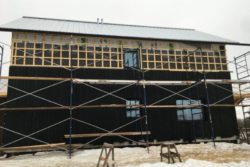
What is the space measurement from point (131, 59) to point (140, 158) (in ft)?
25.8

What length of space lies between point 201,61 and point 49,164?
528 inches

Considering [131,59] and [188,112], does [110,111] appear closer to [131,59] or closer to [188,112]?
[131,59]

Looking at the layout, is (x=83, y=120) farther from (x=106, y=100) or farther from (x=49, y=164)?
(x=49, y=164)

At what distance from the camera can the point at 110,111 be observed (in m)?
15.4

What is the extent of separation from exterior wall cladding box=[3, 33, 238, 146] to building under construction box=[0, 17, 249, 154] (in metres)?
0.06

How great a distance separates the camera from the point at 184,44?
17.8 metres

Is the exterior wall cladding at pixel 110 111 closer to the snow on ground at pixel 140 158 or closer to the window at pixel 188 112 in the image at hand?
the window at pixel 188 112

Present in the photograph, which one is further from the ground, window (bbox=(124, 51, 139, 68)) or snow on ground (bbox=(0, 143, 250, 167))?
window (bbox=(124, 51, 139, 68))

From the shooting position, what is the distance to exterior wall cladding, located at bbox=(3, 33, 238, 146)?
1396 centimetres

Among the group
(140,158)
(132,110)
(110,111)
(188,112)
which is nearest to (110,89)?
(110,111)

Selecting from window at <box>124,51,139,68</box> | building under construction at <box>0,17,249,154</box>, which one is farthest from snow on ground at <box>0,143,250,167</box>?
window at <box>124,51,139,68</box>

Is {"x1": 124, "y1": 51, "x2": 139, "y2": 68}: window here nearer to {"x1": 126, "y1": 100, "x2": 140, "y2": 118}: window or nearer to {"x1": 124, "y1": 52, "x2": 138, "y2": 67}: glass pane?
{"x1": 124, "y1": 52, "x2": 138, "y2": 67}: glass pane

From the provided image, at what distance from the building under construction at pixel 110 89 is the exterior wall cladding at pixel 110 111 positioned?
0.06 meters

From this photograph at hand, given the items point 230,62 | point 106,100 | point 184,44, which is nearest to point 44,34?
point 106,100
